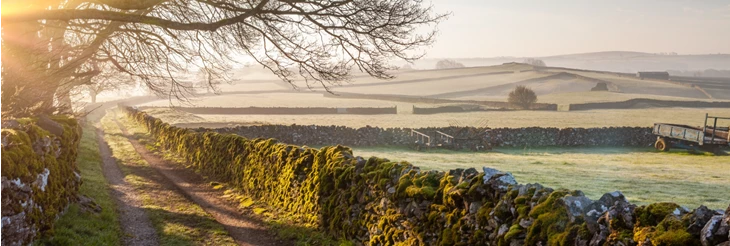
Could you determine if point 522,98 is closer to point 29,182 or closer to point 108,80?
point 108,80

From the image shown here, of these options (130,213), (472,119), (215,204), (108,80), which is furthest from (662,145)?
(108,80)

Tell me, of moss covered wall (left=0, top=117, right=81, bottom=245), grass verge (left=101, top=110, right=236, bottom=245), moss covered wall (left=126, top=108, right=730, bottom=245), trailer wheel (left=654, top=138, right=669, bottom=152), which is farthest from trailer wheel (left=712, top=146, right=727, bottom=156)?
moss covered wall (left=0, top=117, right=81, bottom=245)

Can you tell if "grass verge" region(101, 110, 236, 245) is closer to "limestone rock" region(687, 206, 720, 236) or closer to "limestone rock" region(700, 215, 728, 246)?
"limestone rock" region(687, 206, 720, 236)

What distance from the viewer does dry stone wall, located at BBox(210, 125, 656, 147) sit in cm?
3161

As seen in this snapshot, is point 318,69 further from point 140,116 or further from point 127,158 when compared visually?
point 140,116

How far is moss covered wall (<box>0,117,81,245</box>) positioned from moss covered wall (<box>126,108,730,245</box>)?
457cm

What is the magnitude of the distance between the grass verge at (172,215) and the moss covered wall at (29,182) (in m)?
1.97

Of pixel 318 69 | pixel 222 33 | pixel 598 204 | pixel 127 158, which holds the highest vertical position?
pixel 222 33

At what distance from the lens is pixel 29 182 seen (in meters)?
7.86

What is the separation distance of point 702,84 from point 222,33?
117701 mm

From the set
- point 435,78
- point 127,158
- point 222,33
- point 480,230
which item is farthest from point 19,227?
point 435,78

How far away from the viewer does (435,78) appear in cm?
13938

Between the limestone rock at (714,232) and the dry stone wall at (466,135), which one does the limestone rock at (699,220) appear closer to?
the limestone rock at (714,232)

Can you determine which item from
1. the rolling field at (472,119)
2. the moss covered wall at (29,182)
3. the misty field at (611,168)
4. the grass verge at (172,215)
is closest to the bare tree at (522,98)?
the rolling field at (472,119)
